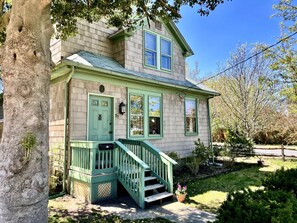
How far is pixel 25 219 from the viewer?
10.1 feet

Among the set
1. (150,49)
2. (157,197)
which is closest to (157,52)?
(150,49)

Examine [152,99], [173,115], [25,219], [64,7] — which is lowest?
[25,219]

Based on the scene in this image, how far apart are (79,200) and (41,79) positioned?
3.80 meters

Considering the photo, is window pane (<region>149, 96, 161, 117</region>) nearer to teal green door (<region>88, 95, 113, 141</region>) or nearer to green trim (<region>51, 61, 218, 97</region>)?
green trim (<region>51, 61, 218, 97</region>)

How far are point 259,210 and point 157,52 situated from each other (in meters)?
8.55

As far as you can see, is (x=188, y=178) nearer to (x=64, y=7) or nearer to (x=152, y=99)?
(x=152, y=99)

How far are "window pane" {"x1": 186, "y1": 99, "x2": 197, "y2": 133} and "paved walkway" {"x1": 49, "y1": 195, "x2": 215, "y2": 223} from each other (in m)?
5.33

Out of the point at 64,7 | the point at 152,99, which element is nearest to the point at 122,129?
the point at 152,99

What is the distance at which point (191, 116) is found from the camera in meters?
10.9

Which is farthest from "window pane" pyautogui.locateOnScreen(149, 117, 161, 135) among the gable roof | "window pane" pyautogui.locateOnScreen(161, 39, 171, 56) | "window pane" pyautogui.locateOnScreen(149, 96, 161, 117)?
the gable roof

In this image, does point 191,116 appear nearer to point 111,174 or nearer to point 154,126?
point 154,126

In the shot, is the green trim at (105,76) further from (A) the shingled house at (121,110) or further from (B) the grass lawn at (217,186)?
(B) the grass lawn at (217,186)

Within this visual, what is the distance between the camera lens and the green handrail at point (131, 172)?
5503 mm

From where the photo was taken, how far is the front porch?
5.64 m
